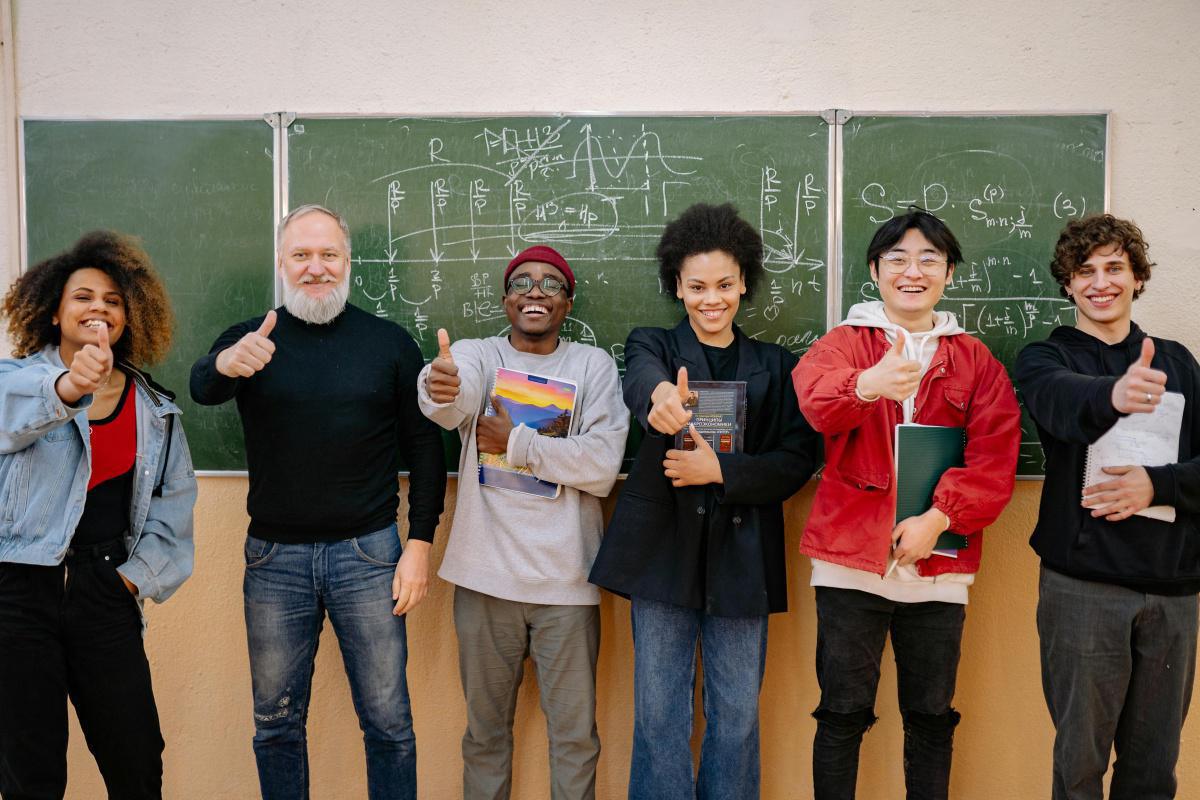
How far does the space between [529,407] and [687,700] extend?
94 centimetres

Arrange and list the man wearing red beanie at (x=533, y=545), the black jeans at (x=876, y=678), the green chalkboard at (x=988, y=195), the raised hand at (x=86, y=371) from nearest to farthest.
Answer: the raised hand at (x=86, y=371) < the black jeans at (x=876, y=678) < the man wearing red beanie at (x=533, y=545) < the green chalkboard at (x=988, y=195)

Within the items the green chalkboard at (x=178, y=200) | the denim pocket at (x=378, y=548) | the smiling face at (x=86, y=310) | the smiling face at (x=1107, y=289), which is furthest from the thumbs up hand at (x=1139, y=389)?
the green chalkboard at (x=178, y=200)

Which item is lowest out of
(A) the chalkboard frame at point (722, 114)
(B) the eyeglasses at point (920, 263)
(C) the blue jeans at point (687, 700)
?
(C) the blue jeans at point (687, 700)

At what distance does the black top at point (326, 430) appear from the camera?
2109mm

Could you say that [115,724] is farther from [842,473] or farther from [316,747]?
[842,473]

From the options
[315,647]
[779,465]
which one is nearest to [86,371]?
[315,647]

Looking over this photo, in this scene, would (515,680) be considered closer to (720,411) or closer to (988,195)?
(720,411)

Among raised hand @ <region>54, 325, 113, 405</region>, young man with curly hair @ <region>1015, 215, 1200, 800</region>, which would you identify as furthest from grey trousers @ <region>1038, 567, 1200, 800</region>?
raised hand @ <region>54, 325, 113, 405</region>

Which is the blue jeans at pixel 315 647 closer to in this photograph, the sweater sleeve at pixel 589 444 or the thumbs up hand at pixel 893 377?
the sweater sleeve at pixel 589 444

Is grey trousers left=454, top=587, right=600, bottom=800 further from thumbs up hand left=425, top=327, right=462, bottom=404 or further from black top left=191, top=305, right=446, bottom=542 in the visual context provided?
thumbs up hand left=425, top=327, right=462, bottom=404

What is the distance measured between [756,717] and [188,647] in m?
1.93

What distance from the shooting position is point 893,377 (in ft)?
5.97

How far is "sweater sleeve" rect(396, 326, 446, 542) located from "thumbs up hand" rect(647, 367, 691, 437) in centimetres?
67

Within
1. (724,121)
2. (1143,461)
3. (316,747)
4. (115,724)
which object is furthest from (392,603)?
(1143,461)
